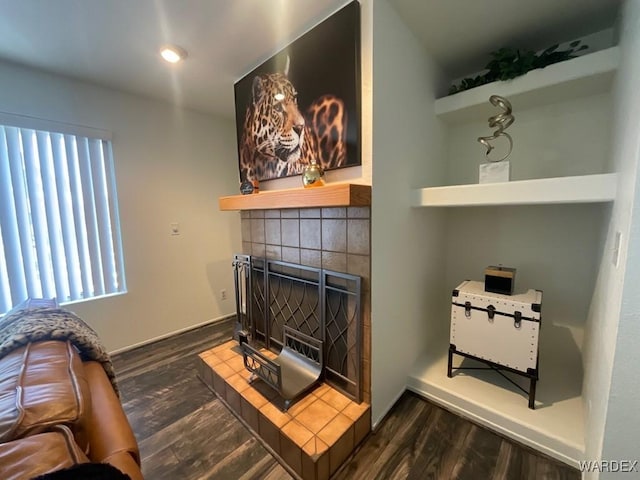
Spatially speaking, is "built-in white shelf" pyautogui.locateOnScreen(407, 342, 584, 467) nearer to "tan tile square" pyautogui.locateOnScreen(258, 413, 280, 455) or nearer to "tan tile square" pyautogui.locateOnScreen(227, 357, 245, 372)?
"tan tile square" pyautogui.locateOnScreen(258, 413, 280, 455)

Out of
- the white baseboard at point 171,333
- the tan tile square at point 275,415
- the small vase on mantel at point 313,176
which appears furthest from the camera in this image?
the white baseboard at point 171,333

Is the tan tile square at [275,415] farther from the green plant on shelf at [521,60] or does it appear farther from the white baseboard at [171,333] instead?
the green plant on shelf at [521,60]

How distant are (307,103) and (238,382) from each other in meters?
1.88

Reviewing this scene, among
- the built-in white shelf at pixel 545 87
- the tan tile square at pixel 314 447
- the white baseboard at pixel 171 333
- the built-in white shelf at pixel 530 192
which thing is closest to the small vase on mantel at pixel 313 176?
the built-in white shelf at pixel 530 192

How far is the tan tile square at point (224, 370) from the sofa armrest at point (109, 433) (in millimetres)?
938

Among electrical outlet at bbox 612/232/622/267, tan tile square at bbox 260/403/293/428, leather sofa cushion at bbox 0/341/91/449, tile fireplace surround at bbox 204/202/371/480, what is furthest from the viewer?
tan tile square at bbox 260/403/293/428

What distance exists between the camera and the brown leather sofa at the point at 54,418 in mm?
503

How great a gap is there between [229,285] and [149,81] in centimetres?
221

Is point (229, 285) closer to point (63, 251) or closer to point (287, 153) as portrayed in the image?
point (63, 251)

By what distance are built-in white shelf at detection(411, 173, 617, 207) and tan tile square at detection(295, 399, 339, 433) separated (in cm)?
138

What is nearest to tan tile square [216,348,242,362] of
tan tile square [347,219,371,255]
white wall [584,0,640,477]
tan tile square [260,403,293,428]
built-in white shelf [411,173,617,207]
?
tan tile square [260,403,293,428]

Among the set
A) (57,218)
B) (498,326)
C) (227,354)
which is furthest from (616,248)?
(57,218)

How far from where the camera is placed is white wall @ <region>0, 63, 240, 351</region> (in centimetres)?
213

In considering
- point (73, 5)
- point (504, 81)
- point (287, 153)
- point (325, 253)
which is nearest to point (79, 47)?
point (73, 5)
